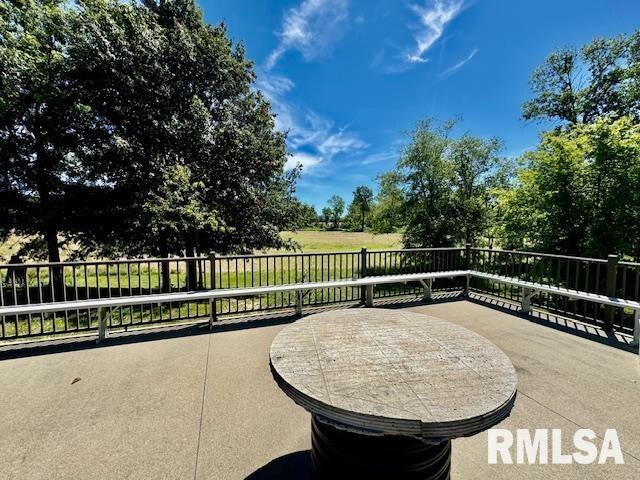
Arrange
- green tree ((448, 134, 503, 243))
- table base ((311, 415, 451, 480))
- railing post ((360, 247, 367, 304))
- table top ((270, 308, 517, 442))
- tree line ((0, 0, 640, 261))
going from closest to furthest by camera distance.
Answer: table top ((270, 308, 517, 442))
table base ((311, 415, 451, 480))
railing post ((360, 247, 367, 304))
tree line ((0, 0, 640, 261))
green tree ((448, 134, 503, 243))

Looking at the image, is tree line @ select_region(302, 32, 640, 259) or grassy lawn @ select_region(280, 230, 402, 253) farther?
grassy lawn @ select_region(280, 230, 402, 253)

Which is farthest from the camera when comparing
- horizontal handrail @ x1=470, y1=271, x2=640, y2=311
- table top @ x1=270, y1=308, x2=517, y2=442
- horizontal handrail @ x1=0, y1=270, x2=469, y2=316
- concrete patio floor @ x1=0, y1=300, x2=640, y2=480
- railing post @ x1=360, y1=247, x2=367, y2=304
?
railing post @ x1=360, y1=247, x2=367, y2=304

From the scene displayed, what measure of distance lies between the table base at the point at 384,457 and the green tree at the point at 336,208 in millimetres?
59283

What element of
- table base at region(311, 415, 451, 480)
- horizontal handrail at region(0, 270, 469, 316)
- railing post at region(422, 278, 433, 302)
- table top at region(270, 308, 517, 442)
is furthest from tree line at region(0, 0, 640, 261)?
table base at region(311, 415, 451, 480)

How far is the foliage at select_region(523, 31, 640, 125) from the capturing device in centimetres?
1006

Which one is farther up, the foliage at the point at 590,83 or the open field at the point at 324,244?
the foliage at the point at 590,83

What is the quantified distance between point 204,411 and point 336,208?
58.6 m

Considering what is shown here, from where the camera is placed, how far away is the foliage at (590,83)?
396 inches

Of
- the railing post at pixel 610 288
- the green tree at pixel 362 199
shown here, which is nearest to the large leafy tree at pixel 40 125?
the railing post at pixel 610 288

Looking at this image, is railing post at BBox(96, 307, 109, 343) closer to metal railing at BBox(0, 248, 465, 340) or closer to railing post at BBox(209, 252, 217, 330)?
metal railing at BBox(0, 248, 465, 340)

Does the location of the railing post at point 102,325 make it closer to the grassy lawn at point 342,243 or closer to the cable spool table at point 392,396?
the cable spool table at point 392,396

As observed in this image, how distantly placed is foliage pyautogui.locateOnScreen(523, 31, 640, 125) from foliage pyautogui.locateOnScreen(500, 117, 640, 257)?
5.02 m

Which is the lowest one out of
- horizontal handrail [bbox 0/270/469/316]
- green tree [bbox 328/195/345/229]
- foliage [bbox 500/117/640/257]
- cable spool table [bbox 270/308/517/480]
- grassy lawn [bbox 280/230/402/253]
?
grassy lawn [bbox 280/230/402/253]

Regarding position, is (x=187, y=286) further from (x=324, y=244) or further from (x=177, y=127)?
(x=324, y=244)
